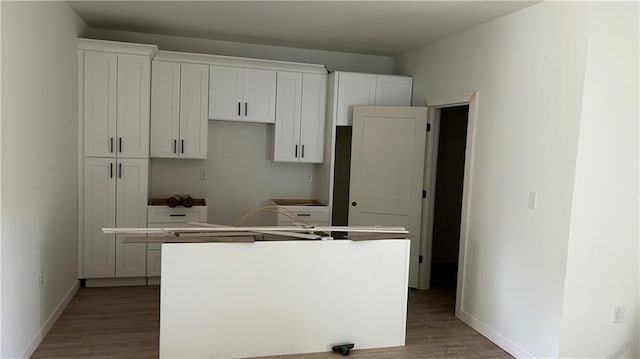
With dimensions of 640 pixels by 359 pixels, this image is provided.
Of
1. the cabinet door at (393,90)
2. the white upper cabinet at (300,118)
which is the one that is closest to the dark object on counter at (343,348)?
the white upper cabinet at (300,118)

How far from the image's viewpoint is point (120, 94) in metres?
4.62

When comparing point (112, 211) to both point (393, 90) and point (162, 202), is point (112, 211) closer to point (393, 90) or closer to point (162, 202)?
point (162, 202)

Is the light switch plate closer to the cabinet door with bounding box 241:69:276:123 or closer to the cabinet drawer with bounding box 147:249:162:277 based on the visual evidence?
the cabinet door with bounding box 241:69:276:123

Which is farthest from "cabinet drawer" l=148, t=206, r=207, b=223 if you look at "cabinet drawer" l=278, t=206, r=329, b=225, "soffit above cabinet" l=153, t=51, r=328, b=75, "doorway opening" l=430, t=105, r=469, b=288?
"doorway opening" l=430, t=105, r=469, b=288

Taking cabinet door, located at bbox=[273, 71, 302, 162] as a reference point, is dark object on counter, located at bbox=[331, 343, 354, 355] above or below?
below

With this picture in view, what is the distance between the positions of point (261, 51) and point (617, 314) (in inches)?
166

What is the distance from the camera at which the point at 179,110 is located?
192 inches

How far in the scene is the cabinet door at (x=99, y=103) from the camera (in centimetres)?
451

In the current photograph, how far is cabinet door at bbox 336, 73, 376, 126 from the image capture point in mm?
5137

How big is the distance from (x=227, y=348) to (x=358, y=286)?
103cm

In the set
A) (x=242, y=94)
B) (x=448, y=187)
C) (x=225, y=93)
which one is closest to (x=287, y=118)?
(x=242, y=94)

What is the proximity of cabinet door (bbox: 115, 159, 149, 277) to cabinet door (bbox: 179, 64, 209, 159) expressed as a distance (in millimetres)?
474

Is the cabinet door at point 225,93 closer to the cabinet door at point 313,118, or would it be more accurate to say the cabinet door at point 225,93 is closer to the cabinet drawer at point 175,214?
the cabinet door at point 313,118

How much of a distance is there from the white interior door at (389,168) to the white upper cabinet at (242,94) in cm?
97
